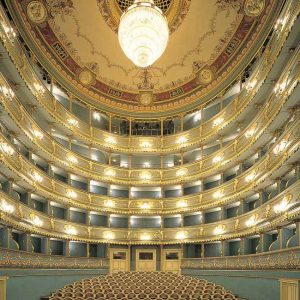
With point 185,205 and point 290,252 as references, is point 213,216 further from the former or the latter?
point 290,252

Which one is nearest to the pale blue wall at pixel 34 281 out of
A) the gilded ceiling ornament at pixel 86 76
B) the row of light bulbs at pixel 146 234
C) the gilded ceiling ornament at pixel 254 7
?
the row of light bulbs at pixel 146 234

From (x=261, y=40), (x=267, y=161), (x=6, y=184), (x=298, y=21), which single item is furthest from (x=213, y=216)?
(x=298, y=21)

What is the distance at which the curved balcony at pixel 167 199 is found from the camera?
16973 mm

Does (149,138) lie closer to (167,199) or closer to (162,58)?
(167,199)

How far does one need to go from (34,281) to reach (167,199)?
13.2m

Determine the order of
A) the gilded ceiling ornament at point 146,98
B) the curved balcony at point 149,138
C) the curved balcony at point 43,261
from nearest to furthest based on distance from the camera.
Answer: the curved balcony at point 43,261, the curved balcony at point 149,138, the gilded ceiling ornament at point 146,98

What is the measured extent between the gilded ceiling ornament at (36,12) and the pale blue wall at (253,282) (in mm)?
17845

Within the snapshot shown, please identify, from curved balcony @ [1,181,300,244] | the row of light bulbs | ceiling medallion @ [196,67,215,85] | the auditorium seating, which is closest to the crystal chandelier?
curved balcony @ [1,181,300,244]

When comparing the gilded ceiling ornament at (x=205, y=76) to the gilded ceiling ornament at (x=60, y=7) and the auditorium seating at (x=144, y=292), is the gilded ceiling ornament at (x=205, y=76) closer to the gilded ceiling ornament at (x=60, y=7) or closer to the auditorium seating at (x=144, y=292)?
the gilded ceiling ornament at (x=60, y=7)

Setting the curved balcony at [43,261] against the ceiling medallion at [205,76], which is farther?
the ceiling medallion at [205,76]

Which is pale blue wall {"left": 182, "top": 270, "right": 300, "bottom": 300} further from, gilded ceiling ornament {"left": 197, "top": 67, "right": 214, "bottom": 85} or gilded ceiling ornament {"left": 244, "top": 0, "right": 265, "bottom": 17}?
gilded ceiling ornament {"left": 244, "top": 0, "right": 265, "bottom": 17}

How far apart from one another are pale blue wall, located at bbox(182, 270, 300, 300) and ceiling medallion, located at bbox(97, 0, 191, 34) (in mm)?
15663

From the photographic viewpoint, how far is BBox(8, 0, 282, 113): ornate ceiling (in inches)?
927

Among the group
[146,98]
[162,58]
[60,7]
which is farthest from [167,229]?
[60,7]
